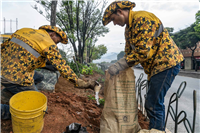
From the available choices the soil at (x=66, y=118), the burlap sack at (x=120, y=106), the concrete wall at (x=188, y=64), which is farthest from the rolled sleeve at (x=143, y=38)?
the concrete wall at (x=188, y=64)

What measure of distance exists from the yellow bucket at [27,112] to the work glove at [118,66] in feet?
3.12

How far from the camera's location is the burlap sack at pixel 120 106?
172cm

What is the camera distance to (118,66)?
65.7 inches

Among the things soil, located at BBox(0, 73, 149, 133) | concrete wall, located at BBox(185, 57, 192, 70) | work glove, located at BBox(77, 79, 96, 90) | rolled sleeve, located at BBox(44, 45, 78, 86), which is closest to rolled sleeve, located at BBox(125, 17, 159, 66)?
work glove, located at BBox(77, 79, 96, 90)

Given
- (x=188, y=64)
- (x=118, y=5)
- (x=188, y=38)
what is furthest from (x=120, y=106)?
(x=188, y=64)

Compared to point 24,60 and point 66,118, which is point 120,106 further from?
point 24,60

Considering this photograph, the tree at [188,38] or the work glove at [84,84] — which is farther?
the tree at [188,38]

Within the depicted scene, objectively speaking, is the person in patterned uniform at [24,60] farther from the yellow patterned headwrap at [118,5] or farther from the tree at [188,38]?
the tree at [188,38]

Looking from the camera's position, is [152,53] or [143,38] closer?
[143,38]

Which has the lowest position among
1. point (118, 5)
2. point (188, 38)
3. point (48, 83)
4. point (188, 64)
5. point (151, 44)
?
point (48, 83)

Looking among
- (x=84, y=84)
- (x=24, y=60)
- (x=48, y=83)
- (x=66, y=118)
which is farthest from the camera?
(x=48, y=83)

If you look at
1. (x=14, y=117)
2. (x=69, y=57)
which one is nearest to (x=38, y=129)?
(x=14, y=117)

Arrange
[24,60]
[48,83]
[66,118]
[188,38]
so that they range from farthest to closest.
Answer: [188,38], [48,83], [66,118], [24,60]

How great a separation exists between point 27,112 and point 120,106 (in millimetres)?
1115
